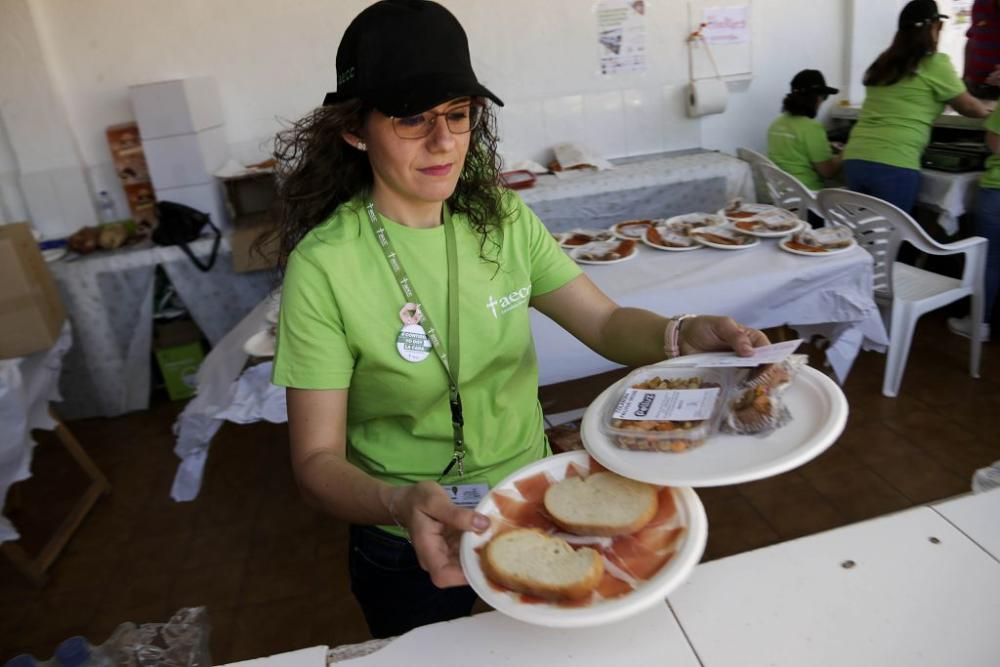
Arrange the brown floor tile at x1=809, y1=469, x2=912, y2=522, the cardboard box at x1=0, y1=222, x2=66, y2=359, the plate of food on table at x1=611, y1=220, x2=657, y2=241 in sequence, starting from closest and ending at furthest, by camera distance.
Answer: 1. the brown floor tile at x1=809, y1=469, x2=912, y2=522
2. the cardboard box at x1=0, y1=222, x2=66, y2=359
3. the plate of food on table at x1=611, y1=220, x2=657, y2=241

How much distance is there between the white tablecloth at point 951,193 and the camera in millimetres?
3334

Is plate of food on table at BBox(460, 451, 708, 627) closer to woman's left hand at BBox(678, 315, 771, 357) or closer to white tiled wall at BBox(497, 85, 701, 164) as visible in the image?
woman's left hand at BBox(678, 315, 771, 357)

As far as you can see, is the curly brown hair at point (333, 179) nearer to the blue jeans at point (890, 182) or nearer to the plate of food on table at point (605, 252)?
the plate of food on table at point (605, 252)

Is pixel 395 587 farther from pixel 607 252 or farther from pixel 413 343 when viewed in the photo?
pixel 607 252

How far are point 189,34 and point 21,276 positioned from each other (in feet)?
6.64

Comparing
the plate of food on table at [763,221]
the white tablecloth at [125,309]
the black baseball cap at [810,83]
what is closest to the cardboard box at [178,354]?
the white tablecloth at [125,309]

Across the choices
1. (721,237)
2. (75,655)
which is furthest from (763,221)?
(75,655)

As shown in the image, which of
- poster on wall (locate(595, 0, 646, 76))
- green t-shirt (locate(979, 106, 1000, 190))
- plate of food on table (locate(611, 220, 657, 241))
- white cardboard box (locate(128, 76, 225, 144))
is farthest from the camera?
poster on wall (locate(595, 0, 646, 76))

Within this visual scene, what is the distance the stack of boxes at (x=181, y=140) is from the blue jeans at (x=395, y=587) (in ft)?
9.78

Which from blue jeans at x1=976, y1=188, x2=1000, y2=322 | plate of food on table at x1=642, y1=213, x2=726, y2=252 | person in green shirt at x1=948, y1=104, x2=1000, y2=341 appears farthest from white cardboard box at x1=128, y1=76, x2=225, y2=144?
blue jeans at x1=976, y1=188, x2=1000, y2=322

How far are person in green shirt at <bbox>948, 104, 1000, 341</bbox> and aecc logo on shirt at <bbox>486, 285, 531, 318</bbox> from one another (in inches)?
107

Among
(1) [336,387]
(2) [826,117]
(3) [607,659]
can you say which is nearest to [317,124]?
(1) [336,387]

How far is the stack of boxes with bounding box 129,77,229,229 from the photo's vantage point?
3.51 metres

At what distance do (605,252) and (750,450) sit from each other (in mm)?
1816
